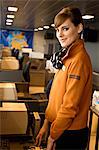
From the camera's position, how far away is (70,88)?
122 cm

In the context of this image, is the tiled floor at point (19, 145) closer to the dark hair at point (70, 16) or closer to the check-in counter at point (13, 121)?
the check-in counter at point (13, 121)

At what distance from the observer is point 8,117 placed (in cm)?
188

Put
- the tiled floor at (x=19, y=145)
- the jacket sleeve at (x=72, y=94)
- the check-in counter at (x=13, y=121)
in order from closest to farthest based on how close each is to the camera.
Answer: the jacket sleeve at (x=72, y=94) → the check-in counter at (x=13, y=121) → the tiled floor at (x=19, y=145)

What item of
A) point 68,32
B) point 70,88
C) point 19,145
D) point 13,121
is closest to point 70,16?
point 68,32

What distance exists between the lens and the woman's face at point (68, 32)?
50.5 inches

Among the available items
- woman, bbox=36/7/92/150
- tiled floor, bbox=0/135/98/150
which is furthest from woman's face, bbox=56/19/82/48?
tiled floor, bbox=0/135/98/150

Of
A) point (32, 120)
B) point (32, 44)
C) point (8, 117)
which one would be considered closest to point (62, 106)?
point (8, 117)

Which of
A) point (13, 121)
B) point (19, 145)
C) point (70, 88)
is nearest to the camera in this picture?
point (70, 88)

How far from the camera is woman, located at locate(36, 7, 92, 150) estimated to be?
123cm

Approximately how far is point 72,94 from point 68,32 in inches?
11.7

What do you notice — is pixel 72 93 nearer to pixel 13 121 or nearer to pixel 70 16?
pixel 70 16

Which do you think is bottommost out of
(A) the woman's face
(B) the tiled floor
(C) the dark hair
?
(B) the tiled floor

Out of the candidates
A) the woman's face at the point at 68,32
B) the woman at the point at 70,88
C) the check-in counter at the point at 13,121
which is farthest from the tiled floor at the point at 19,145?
the woman's face at the point at 68,32

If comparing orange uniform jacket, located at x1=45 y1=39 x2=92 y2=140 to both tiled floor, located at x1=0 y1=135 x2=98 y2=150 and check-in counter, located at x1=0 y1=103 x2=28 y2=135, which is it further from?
tiled floor, located at x1=0 y1=135 x2=98 y2=150
